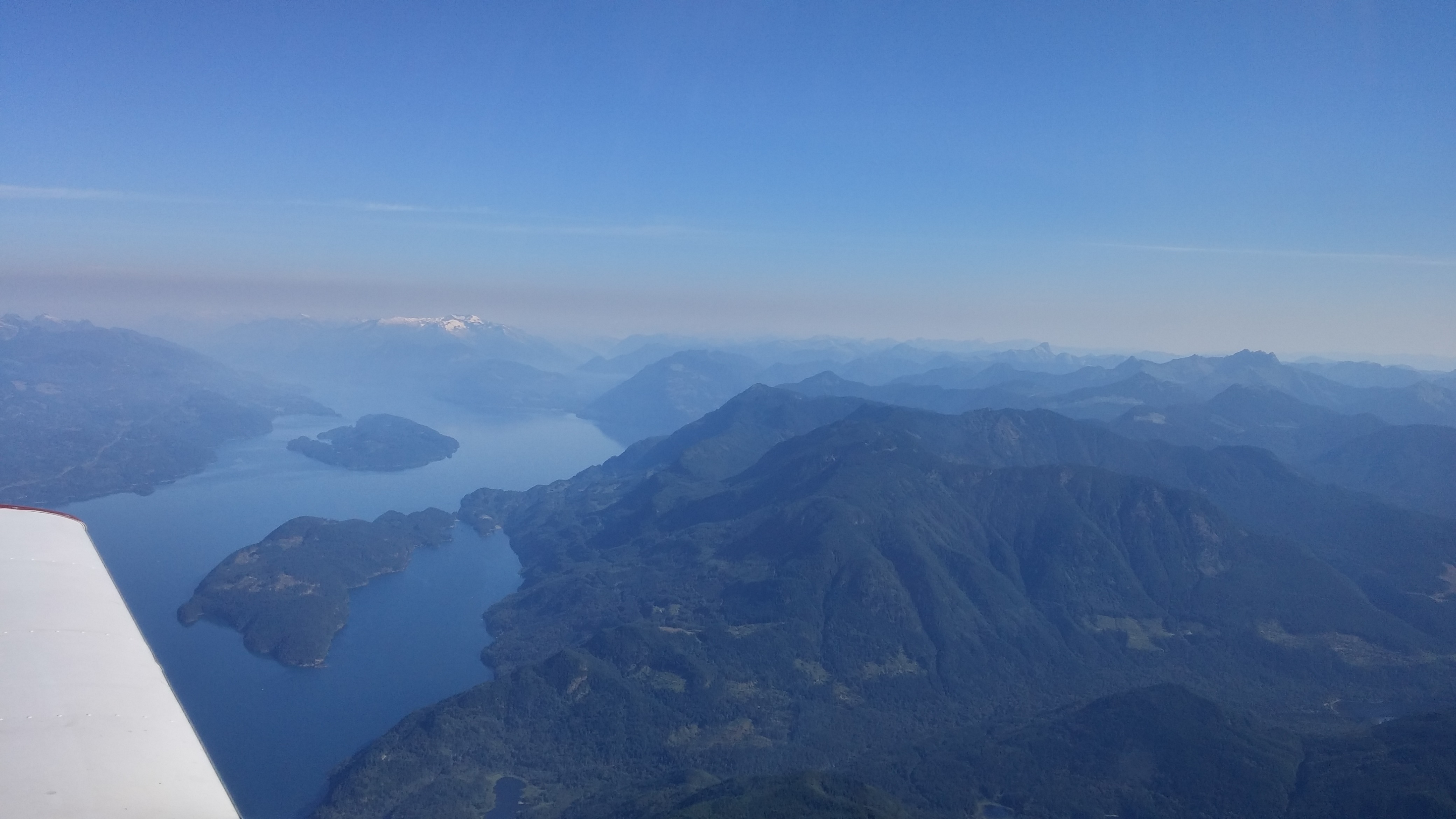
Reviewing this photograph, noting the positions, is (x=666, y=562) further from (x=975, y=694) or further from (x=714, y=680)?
(x=975, y=694)

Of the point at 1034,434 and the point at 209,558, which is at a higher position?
the point at 1034,434

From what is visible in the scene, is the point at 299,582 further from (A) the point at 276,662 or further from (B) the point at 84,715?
(B) the point at 84,715

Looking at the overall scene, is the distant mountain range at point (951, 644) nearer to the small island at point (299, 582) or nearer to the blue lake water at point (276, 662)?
the blue lake water at point (276, 662)

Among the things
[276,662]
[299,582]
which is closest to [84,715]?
[276,662]

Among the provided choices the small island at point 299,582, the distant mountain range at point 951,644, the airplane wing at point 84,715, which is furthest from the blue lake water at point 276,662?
the airplane wing at point 84,715

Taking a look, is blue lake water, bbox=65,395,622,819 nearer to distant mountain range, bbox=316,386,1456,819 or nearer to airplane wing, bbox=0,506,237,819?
distant mountain range, bbox=316,386,1456,819

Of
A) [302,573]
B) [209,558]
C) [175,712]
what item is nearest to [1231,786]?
[175,712]
